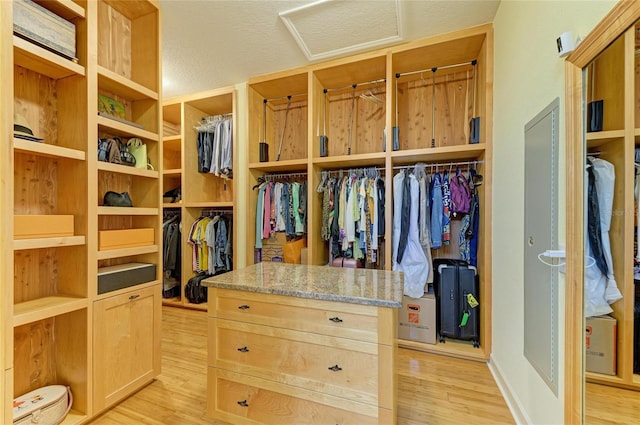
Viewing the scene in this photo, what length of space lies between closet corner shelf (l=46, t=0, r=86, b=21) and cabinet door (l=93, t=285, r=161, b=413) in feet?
5.52

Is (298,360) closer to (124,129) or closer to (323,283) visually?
(323,283)

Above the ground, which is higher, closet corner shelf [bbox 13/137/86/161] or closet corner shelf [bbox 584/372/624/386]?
closet corner shelf [bbox 13/137/86/161]

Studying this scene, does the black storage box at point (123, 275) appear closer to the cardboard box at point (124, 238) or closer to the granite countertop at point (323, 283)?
A: the cardboard box at point (124, 238)

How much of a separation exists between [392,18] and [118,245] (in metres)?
2.65

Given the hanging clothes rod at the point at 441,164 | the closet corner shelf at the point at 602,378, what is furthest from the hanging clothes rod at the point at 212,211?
the closet corner shelf at the point at 602,378

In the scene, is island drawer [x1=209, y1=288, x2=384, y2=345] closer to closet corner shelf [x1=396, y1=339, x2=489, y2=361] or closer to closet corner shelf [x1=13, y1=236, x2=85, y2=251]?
closet corner shelf [x1=13, y1=236, x2=85, y2=251]

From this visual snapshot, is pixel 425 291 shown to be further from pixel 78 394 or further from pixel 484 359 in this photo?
pixel 78 394

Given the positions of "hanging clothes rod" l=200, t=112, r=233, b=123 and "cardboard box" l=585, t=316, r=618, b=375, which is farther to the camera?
"hanging clothes rod" l=200, t=112, r=233, b=123

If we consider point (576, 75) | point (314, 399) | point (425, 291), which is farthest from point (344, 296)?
point (425, 291)

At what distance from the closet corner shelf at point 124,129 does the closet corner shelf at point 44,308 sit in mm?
1064

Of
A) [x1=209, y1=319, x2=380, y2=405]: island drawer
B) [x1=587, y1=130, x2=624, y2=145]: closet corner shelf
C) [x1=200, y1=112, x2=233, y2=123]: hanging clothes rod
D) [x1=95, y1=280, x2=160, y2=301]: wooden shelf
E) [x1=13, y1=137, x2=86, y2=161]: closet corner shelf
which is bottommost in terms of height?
[x1=209, y1=319, x2=380, y2=405]: island drawer

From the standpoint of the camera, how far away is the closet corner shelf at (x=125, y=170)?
1649mm

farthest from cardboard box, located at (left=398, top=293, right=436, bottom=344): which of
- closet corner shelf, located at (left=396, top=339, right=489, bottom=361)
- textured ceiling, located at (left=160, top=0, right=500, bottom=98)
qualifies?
textured ceiling, located at (left=160, top=0, right=500, bottom=98)

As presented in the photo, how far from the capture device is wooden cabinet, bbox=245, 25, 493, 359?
2350mm
